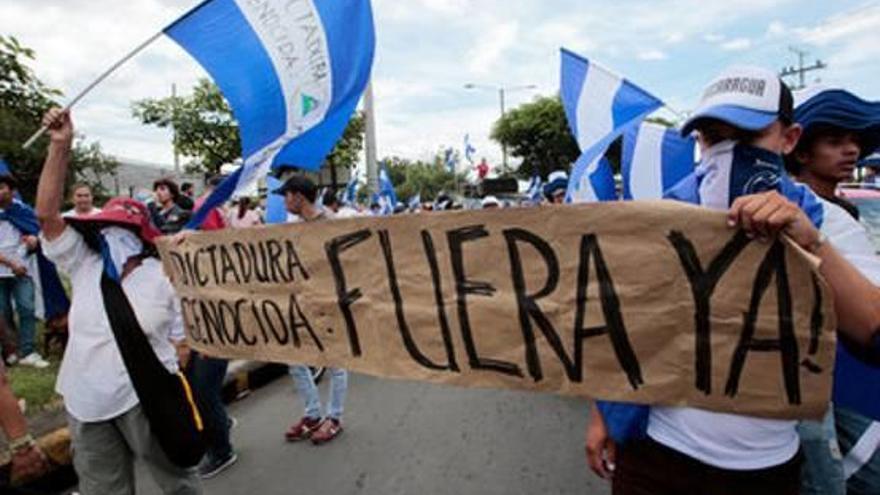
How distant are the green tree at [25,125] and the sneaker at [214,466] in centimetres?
265

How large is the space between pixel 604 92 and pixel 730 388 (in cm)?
279

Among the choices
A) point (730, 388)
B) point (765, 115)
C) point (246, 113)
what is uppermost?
point (246, 113)

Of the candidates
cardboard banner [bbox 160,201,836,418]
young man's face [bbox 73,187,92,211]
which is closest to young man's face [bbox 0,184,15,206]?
young man's face [bbox 73,187,92,211]

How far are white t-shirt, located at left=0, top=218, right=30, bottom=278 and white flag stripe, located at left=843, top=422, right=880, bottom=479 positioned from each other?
6727mm

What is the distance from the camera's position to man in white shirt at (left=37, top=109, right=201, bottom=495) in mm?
2641

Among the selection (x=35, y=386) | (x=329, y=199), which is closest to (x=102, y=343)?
(x=35, y=386)

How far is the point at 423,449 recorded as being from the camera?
168 inches

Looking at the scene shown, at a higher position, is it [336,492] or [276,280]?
[276,280]

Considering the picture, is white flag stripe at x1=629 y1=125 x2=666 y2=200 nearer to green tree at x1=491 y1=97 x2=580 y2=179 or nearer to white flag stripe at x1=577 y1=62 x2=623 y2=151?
white flag stripe at x1=577 y1=62 x2=623 y2=151

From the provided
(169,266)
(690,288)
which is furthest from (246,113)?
(690,288)

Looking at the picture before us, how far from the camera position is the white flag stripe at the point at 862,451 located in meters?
1.85

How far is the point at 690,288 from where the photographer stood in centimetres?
149

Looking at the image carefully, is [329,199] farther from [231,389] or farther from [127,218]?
[127,218]

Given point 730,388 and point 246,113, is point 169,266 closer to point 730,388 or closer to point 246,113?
point 246,113
